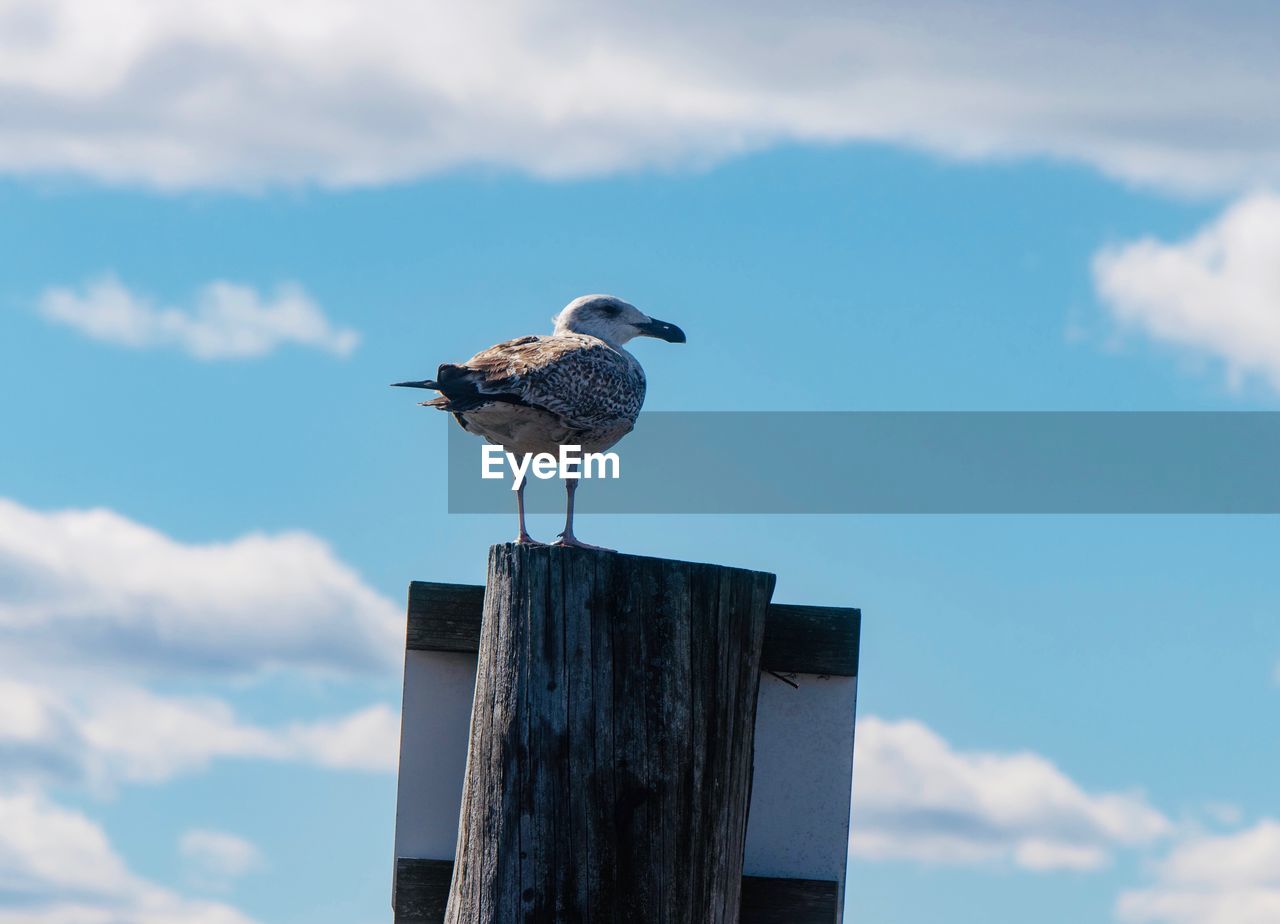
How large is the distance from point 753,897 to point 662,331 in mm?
4823

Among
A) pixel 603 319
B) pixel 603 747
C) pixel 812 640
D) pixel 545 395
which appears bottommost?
pixel 603 747

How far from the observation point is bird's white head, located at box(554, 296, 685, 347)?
1007 cm

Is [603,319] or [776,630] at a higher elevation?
[603,319]

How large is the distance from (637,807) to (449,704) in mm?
1606

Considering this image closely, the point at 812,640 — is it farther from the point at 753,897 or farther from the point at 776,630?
the point at 753,897

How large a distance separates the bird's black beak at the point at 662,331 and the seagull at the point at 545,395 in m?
0.81


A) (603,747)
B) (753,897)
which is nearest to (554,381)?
(753,897)

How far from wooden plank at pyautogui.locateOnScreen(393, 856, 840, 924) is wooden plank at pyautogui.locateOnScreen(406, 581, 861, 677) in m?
0.92

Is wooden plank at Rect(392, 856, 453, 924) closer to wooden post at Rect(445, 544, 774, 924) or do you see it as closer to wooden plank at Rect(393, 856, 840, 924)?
wooden plank at Rect(393, 856, 840, 924)

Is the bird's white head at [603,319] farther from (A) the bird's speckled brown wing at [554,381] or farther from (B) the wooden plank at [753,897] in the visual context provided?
(B) the wooden plank at [753,897]

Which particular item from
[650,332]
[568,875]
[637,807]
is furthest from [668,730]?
[650,332]

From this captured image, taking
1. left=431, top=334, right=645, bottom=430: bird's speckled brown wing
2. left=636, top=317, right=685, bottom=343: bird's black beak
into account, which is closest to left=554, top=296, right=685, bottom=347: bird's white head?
left=636, top=317, right=685, bottom=343: bird's black beak

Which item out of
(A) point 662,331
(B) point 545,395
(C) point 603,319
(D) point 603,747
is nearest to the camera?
(D) point 603,747

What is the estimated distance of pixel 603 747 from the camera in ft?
17.3
